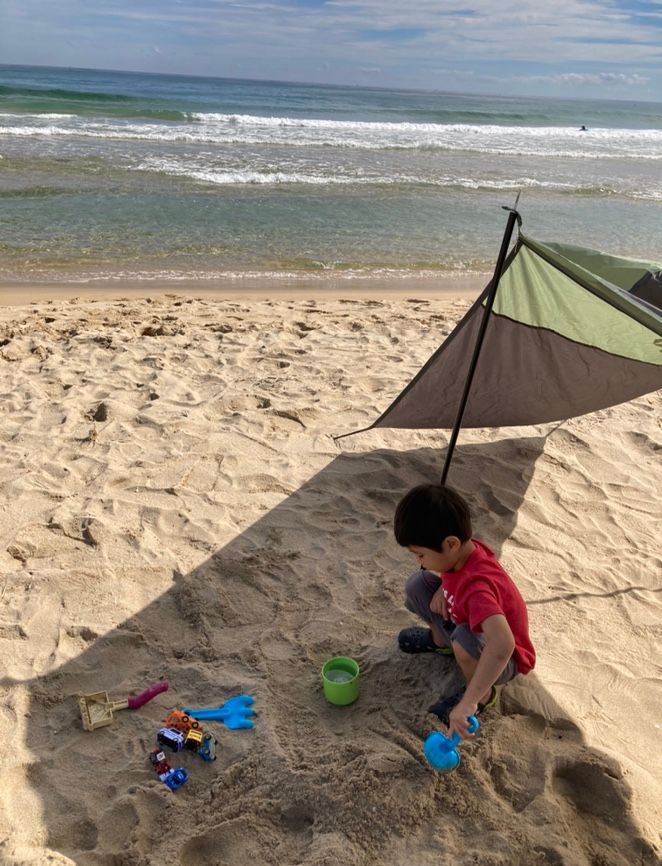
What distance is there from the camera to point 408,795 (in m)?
2.22

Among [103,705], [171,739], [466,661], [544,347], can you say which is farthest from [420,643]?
[544,347]

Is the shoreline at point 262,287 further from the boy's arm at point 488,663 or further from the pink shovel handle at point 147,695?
the boy's arm at point 488,663

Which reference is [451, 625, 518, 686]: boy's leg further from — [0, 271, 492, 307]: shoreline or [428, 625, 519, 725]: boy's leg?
[0, 271, 492, 307]: shoreline

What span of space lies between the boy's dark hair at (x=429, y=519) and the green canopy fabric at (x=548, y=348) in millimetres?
1418

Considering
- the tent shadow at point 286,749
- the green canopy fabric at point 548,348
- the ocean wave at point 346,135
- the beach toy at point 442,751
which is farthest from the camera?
the ocean wave at point 346,135

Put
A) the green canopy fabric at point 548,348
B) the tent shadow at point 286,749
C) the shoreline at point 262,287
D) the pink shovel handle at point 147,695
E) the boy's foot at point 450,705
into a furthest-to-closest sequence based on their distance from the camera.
Result: 1. the shoreline at point 262,287
2. the green canopy fabric at point 548,348
3. the pink shovel handle at point 147,695
4. the boy's foot at point 450,705
5. the tent shadow at point 286,749

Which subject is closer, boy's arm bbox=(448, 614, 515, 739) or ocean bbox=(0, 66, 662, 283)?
boy's arm bbox=(448, 614, 515, 739)

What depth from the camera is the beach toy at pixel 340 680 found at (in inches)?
102

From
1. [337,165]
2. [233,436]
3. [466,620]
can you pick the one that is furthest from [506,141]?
[466,620]

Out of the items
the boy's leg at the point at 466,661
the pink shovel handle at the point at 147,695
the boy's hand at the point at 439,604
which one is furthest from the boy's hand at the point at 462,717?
the pink shovel handle at the point at 147,695

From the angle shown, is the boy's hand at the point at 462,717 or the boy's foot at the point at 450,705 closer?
the boy's hand at the point at 462,717

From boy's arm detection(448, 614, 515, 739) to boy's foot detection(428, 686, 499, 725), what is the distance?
0.31m

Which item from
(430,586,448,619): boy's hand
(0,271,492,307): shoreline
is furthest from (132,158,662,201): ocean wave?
(430,586,448,619): boy's hand

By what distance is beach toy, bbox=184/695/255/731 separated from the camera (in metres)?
2.52
